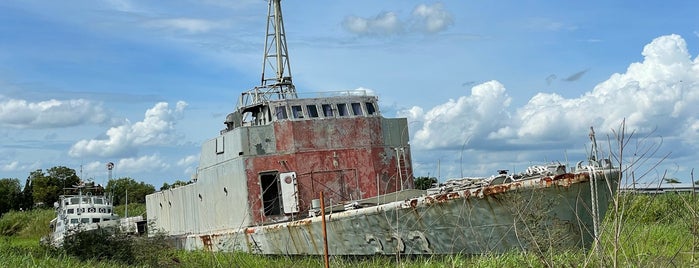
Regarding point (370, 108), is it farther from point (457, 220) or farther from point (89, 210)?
point (89, 210)

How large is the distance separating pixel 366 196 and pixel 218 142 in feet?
14.7

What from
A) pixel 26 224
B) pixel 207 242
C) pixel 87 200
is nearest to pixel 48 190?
pixel 26 224

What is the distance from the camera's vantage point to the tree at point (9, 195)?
66.9 meters

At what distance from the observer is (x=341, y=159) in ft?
68.6

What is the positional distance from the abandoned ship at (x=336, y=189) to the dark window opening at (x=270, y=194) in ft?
0.13

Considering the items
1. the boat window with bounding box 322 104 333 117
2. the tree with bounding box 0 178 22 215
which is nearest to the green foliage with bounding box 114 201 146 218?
the tree with bounding box 0 178 22 215

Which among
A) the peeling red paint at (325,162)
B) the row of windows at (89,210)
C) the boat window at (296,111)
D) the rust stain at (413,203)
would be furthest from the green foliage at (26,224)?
the rust stain at (413,203)

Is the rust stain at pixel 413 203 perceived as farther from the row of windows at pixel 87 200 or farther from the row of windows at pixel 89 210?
the row of windows at pixel 87 200

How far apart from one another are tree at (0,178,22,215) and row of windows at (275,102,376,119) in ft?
165

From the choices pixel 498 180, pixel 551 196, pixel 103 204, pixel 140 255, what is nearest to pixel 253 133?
pixel 140 255

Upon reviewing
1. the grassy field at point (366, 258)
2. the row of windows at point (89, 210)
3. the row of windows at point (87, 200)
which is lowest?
the grassy field at point (366, 258)

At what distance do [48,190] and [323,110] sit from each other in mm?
49339

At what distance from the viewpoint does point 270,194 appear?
21906mm

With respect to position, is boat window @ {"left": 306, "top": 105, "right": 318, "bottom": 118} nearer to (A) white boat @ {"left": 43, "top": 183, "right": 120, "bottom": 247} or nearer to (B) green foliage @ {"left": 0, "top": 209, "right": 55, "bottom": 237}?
(A) white boat @ {"left": 43, "top": 183, "right": 120, "bottom": 247}
